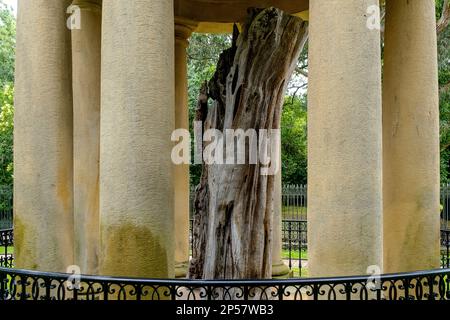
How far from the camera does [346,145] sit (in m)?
7.32

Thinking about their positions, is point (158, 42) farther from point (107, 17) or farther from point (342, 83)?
point (342, 83)

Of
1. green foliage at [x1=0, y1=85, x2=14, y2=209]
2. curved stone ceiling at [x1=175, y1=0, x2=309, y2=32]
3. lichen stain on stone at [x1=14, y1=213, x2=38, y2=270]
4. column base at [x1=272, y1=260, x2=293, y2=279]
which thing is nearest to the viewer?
lichen stain on stone at [x1=14, y1=213, x2=38, y2=270]

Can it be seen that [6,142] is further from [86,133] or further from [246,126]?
[246,126]

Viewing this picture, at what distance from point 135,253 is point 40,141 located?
10.5 feet

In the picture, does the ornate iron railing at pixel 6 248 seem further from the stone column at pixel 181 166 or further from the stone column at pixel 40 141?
the stone column at pixel 40 141

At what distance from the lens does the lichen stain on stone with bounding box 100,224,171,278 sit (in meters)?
7.42

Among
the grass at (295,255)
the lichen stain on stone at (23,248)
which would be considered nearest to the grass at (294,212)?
the grass at (295,255)

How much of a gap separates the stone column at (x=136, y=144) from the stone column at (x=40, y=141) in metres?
2.08

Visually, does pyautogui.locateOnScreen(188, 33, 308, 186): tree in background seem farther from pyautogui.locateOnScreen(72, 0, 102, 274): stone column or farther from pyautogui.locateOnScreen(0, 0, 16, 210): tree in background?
pyautogui.locateOnScreen(72, 0, 102, 274): stone column

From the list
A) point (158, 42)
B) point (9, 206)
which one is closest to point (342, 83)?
point (158, 42)

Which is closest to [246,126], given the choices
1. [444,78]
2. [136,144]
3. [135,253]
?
[136,144]

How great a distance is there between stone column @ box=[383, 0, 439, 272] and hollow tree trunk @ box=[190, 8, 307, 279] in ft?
7.10

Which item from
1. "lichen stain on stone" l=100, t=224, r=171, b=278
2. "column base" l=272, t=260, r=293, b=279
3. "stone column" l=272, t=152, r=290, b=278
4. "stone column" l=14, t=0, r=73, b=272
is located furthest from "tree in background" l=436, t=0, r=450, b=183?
"lichen stain on stone" l=100, t=224, r=171, b=278

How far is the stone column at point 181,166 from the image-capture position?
47.0ft
